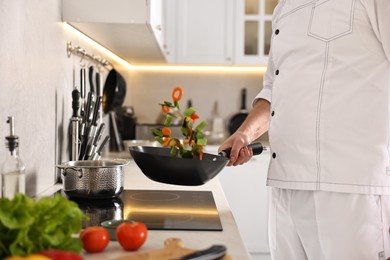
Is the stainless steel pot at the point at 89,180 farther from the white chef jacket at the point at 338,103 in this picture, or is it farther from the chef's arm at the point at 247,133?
the white chef jacket at the point at 338,103

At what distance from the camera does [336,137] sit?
1.33m

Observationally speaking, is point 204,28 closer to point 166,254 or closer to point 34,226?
point 166,254

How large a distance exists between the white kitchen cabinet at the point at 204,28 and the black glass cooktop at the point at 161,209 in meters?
1.87

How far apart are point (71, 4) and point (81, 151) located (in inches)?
20.9

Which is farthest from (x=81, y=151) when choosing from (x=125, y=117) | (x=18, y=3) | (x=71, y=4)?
(x=125, y=117)

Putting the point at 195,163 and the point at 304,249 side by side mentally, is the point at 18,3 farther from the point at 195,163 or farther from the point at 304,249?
the point at 304,249

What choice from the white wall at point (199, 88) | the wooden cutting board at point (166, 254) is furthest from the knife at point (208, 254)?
the white wall at point (199, 88)

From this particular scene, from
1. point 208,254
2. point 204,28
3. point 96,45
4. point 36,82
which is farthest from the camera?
point 204,28

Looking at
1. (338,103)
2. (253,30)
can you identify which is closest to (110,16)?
(338,103)

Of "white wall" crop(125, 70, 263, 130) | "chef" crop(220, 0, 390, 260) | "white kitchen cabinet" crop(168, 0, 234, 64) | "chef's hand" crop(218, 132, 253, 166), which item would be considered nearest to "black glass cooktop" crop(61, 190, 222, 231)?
"chef's hand" crop(218, 132, 253, 166)

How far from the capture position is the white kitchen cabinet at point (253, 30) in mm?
3391

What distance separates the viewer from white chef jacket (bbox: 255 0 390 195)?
4.29ft

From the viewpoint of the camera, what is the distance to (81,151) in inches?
75.4

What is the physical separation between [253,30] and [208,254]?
2761 millimetres
